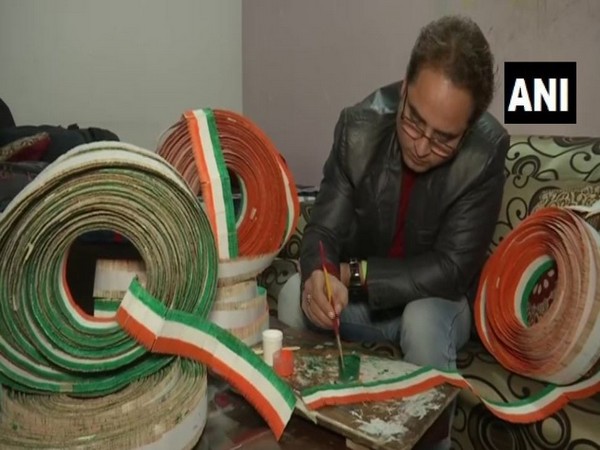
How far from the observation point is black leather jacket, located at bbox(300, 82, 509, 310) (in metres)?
1.41

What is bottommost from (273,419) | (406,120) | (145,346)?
(273,419)

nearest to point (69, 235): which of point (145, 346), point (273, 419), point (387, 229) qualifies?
point (145, 346)

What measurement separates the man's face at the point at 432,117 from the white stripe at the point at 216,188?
419 mm

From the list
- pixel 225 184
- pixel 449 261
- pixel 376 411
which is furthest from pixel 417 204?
pixel 376 411

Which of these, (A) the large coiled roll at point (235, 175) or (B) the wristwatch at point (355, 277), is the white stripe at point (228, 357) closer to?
(A) the large coiled roll at point (235, 175)

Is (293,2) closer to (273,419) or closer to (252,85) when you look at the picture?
(252,85)

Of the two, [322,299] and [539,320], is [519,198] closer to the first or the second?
[539,320]

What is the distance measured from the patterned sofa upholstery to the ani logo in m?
0.20

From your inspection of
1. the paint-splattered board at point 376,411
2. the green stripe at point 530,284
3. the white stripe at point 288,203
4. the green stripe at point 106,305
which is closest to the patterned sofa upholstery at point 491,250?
the green stripe at point 530,284

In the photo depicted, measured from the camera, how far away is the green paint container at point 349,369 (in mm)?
1050

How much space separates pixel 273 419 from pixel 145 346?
0.72 ft

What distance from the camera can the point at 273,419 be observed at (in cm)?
92

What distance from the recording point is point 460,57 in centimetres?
119

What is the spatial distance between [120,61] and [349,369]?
205cm
